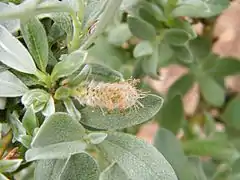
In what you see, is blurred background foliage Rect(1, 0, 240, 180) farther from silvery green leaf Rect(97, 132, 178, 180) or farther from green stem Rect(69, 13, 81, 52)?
silvery green leaf Rect(97, 132, 178, 180)

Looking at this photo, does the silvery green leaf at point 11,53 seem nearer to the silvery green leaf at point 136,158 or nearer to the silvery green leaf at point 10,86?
the silvery green leaf at point 10,86

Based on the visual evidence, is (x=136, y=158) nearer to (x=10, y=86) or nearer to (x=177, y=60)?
(x=10, y=86)

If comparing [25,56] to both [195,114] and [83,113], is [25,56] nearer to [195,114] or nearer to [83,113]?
[83,113]

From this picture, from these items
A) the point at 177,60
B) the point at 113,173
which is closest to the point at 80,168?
the point at 113,173

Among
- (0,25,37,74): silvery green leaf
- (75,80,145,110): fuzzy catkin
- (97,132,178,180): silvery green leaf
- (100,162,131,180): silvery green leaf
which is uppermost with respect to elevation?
(0,25,37,74): silvery green leaf

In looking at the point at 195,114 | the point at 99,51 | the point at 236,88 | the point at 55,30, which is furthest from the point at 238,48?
the point at 55,30

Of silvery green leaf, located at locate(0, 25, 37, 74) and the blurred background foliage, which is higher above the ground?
silvery green leaf, located at locate(0, 25, 37, 74)

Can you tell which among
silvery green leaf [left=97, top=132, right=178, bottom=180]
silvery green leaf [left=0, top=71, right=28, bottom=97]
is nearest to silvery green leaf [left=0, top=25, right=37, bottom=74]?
silvery green leaf [left=0, top=71, right=28, bottom=97]
